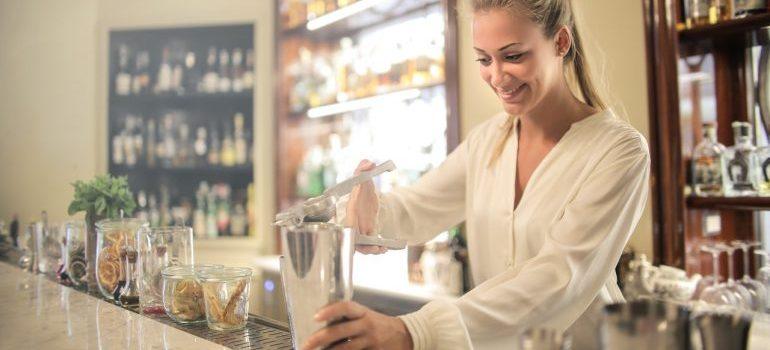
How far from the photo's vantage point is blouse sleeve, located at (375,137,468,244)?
1.63 metres

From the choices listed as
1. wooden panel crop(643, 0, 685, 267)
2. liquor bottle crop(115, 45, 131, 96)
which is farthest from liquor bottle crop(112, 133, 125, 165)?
wooden panel crop(643, 0, 685, 267)

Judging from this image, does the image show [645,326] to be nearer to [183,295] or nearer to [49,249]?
[183,295]

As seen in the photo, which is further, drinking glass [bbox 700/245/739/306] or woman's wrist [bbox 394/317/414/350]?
drinking glass [bbox 700/245/739/306]

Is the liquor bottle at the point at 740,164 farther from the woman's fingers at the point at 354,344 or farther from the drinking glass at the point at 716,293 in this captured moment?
the woman's fingers at the point at 354,344

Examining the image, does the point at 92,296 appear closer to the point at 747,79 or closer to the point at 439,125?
the point at 439,125

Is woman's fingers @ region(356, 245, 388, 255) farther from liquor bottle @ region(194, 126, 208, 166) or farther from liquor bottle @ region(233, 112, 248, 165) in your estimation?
liquor bottle @ region(194, 126, 208, 166)

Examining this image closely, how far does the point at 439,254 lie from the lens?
2643mm

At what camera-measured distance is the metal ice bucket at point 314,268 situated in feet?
2.57

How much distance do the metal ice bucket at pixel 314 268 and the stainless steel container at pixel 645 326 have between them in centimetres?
33

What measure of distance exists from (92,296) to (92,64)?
294cm

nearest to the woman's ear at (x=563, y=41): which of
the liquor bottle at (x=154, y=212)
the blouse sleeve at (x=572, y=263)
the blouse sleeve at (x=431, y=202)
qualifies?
the blouse sleeve at (x=572, y=263)

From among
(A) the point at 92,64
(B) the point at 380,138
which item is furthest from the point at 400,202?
(A) the point at 92,64

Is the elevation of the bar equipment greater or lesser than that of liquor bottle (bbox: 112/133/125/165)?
lesser

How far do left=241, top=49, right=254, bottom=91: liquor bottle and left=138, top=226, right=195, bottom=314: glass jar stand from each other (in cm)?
280
